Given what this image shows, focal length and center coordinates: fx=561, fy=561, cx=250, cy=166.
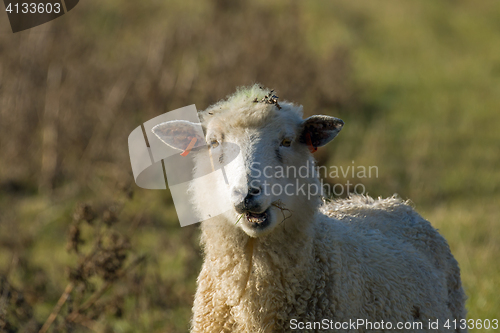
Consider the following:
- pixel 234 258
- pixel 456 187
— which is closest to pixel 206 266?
pixel 234 258

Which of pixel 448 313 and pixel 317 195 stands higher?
pixel 317 195

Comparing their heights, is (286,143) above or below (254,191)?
below

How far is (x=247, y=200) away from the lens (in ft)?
10.0

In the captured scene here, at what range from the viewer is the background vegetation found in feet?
21.6

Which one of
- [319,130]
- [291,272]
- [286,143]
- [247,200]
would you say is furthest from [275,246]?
[319,130]

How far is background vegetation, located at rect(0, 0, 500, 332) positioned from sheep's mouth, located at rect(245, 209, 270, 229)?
6.84ft

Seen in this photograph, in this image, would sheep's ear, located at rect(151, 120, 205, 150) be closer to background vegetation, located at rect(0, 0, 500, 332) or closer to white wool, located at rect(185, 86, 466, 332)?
white wool, located at rect(185, 86, 466, 332)

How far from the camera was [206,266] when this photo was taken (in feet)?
12.5

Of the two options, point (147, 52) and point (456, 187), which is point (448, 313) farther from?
point (147, 52)

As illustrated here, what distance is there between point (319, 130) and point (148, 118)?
27.3ft

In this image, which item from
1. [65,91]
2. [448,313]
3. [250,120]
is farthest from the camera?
[65,91]

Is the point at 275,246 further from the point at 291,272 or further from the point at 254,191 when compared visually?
the point at 254,191

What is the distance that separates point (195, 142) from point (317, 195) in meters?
0.92

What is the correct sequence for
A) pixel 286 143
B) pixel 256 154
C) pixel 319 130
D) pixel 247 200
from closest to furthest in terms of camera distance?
pixel 247 200 → pixel 256 154 → pixel 286 143 → pixel 319 130
